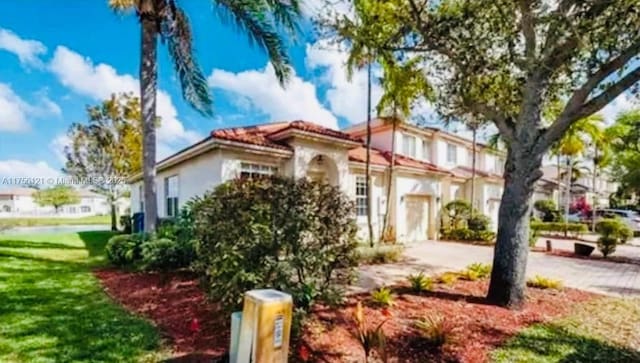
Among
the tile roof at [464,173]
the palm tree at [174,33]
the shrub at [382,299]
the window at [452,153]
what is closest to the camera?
the shrub at [382,299]

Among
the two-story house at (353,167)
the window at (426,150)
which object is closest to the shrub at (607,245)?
the two-story house at (353,167)

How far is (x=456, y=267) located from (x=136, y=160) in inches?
995

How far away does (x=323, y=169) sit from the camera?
17.6 meters

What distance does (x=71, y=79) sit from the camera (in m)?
21.2

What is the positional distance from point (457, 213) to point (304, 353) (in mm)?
21191

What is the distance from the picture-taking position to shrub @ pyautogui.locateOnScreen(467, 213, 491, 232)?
77.3 ft

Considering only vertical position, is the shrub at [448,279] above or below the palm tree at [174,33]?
below

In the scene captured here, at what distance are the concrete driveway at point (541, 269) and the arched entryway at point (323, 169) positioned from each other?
186 inches

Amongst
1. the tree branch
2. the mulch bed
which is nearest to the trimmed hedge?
the mulch bed

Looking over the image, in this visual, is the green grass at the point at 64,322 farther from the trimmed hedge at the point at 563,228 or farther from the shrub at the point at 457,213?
the trimmed hedge at the point at 563,228

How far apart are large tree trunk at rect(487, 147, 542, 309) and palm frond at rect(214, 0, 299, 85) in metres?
8.81

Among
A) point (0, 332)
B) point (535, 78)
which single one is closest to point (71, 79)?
point (0, 332)

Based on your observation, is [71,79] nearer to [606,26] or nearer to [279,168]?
[279,168]

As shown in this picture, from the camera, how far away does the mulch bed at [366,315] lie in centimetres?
582
